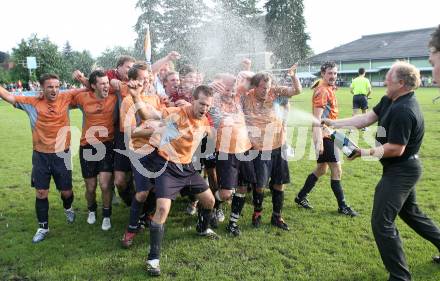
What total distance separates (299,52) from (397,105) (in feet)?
174

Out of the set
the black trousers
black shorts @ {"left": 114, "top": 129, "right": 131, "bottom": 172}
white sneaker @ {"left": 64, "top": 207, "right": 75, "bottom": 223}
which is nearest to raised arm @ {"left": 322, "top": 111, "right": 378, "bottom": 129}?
the black trousers

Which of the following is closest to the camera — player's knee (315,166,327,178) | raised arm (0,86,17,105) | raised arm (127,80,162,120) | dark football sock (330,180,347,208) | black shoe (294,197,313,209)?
raised arm (127,80,162,120)

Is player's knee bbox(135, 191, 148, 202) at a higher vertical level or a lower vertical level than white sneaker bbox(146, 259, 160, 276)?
higher

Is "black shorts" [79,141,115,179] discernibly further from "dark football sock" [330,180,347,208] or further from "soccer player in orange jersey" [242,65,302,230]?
"dark football sock" [330,180,347,208]

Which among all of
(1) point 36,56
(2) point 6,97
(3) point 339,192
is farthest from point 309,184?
(1) point 36,56

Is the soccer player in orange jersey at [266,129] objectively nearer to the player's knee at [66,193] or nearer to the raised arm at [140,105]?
the raised arm at [140,105]

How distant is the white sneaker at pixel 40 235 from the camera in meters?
5.42

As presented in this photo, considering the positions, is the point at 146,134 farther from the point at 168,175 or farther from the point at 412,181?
the point at 412,181

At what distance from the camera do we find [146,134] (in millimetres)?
4844

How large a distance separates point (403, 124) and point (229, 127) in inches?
89.5

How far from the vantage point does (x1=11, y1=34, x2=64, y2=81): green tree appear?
158 ft

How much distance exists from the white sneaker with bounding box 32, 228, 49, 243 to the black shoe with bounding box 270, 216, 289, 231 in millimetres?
3190

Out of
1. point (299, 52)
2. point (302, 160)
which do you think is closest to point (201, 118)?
point (302, 160)

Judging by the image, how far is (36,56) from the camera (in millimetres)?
48469
